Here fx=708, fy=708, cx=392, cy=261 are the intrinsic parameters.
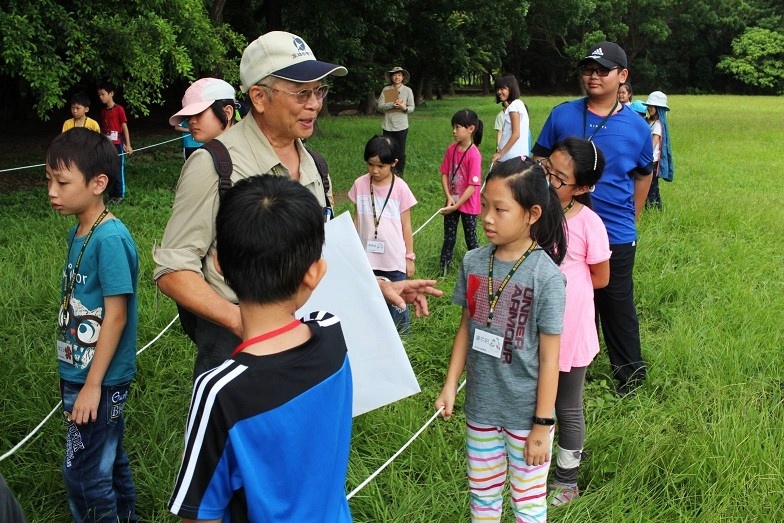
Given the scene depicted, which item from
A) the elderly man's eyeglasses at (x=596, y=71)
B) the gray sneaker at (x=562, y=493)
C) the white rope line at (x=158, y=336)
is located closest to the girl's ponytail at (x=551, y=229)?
the gray sneaker at (x=562, y=493)

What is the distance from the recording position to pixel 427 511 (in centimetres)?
272

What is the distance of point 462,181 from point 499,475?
12.3 feet

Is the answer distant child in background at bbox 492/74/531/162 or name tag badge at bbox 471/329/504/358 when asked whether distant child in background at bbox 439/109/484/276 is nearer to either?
distant child in background at bbox 492/74/531/162

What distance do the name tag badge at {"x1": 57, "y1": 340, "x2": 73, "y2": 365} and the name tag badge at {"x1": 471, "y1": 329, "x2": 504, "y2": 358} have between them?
1.34 meters

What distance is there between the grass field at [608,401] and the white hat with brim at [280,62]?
1.61 metres

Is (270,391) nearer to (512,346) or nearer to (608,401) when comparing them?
(512,346)

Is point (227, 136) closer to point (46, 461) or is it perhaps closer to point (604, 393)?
point (46, 461)

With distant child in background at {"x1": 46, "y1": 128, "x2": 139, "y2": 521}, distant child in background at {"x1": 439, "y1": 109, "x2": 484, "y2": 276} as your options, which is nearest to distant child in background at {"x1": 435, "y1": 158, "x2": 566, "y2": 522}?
distant child in background at {"x1": 46, "y1": 128, "x2": 139, "y2": 521}

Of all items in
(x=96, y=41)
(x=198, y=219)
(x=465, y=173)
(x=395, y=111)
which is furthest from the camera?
(x=395, y=111)

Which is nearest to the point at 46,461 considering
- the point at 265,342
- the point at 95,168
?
the point at 95,168

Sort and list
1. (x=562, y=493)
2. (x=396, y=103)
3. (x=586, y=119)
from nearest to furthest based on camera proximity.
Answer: (x=562, y=493)
(x=586, y=119)
(x=396, y=103)

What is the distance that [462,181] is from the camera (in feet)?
19.1

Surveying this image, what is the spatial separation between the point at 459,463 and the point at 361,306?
45.1 inches


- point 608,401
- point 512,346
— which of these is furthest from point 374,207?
point 512,346
